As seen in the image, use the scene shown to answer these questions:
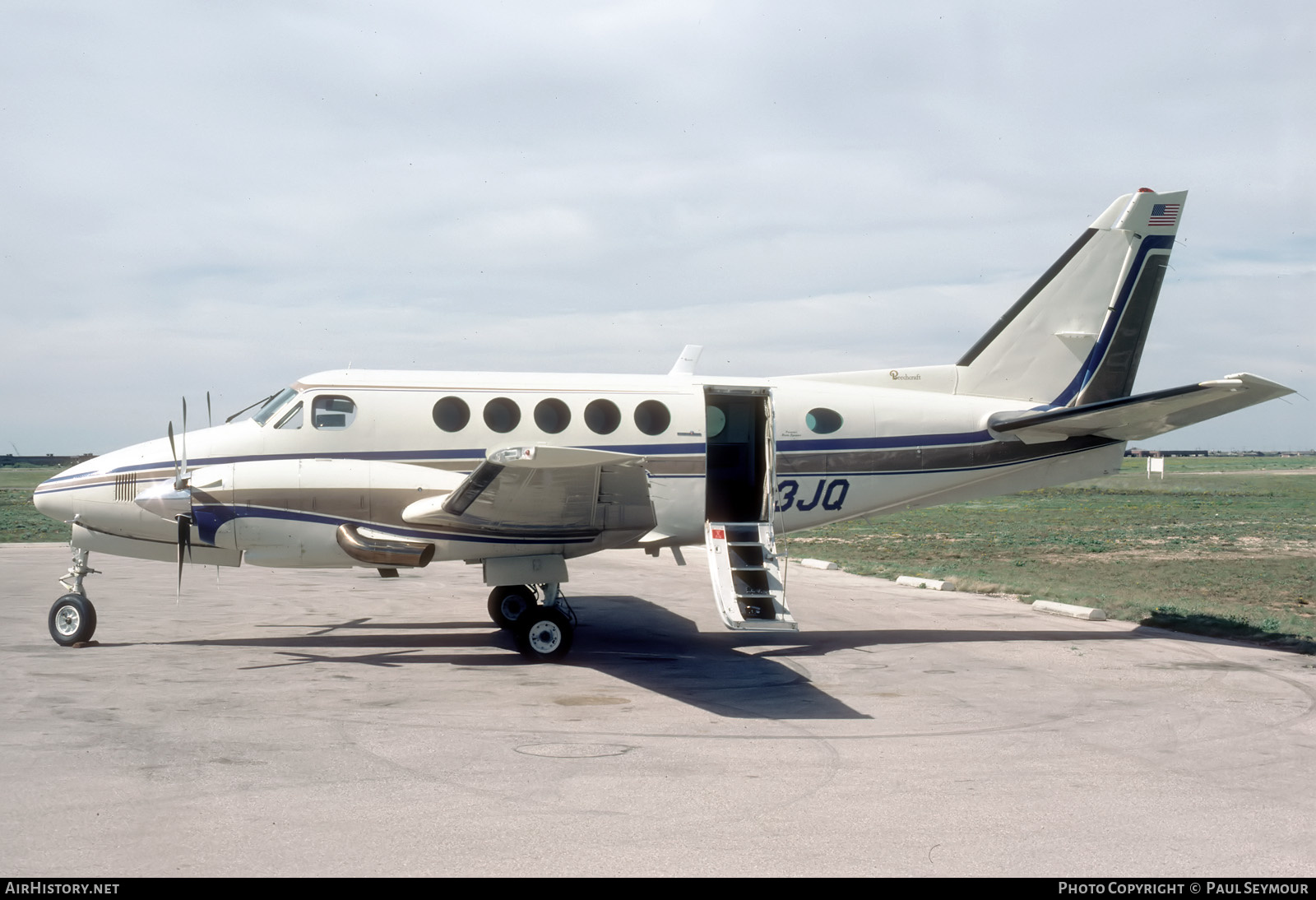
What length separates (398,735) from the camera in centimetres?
808

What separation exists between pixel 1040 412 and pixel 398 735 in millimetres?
10163

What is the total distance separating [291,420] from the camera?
12172 millimetres

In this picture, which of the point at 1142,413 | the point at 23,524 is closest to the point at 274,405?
A: the point at 1142,413

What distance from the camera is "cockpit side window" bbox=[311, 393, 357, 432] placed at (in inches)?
479

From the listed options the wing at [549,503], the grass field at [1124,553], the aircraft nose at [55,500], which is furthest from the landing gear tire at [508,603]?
the grass field at [1124,553]

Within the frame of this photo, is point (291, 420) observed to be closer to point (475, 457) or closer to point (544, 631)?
point (475, 457)

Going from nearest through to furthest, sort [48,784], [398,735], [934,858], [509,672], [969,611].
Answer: [934,858] < [48,784] < [398,735] < [509,672] < [969,611]

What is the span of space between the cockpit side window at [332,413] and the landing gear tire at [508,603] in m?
3.06

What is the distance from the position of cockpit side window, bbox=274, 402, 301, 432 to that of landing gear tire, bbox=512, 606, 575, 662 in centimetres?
378

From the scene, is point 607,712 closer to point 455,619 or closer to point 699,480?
point 699,480

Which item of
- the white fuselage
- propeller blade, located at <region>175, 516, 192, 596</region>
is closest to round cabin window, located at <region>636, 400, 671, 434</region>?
the white fuselage

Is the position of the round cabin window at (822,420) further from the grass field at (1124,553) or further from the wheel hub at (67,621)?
the wheel hub at (67,621)

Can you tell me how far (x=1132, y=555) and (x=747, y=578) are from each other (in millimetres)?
19510

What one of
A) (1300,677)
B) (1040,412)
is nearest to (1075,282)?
(1040,412)
